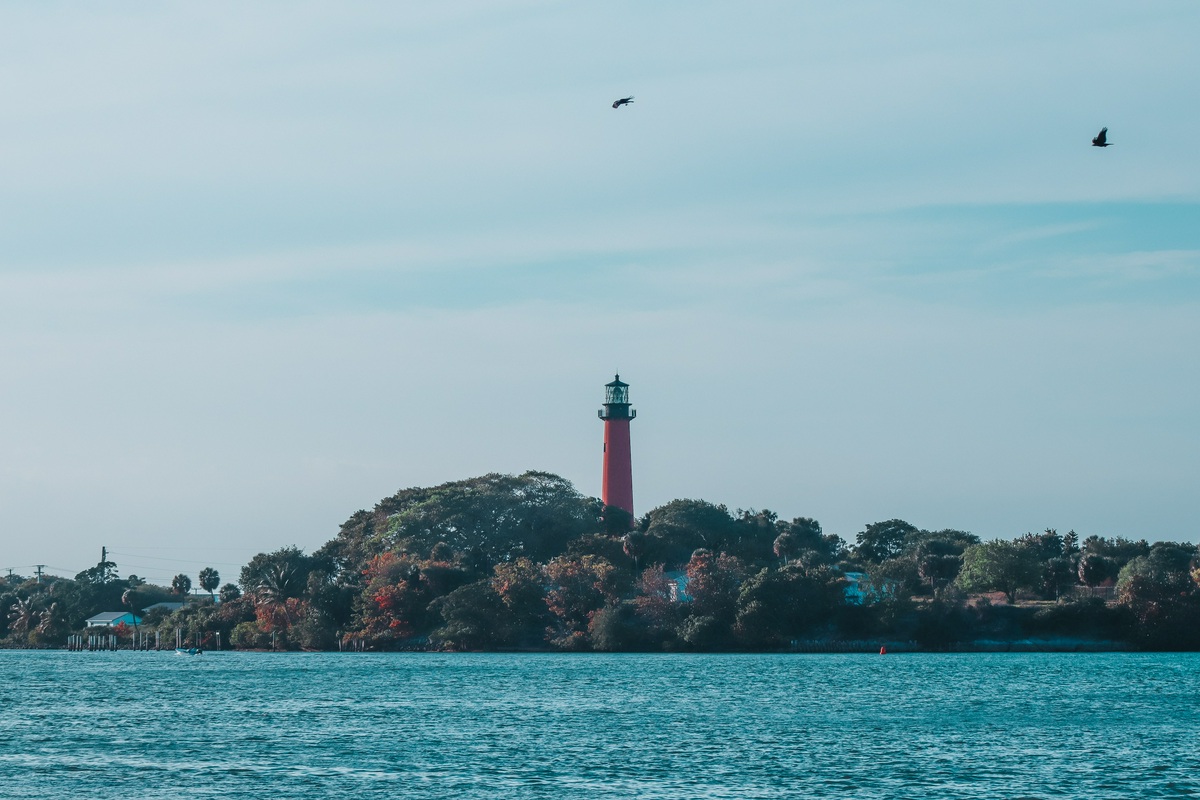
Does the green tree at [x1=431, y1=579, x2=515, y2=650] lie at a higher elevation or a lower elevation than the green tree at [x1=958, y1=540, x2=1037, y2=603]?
lower

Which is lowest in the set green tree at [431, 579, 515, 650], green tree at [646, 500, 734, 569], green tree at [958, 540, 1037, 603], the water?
the water

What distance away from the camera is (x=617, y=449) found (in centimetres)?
15175

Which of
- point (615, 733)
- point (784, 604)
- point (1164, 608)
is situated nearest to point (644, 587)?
point (784, 604)

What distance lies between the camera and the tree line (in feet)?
429

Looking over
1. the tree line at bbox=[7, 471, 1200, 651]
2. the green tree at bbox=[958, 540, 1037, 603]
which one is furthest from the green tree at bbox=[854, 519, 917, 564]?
the green tree at bbox=[958, 540, 1037, 603]

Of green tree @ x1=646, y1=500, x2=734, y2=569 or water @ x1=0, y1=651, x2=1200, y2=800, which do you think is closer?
water @ x1=0, y1=651, x2=1200, y2=800

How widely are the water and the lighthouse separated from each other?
47.0m

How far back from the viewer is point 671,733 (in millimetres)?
61594

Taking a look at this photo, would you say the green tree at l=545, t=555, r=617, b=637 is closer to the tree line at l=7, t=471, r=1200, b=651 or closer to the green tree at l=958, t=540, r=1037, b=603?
the tree line at l=7, t=471, r=1200, b=651

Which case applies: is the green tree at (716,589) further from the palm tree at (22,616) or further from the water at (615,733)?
the palm tree at (22,616)

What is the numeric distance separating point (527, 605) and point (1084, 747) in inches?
3325

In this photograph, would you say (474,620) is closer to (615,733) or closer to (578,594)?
(578,594)

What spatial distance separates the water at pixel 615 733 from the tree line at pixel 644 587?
24.4m

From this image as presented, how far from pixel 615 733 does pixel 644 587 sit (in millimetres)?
74593
